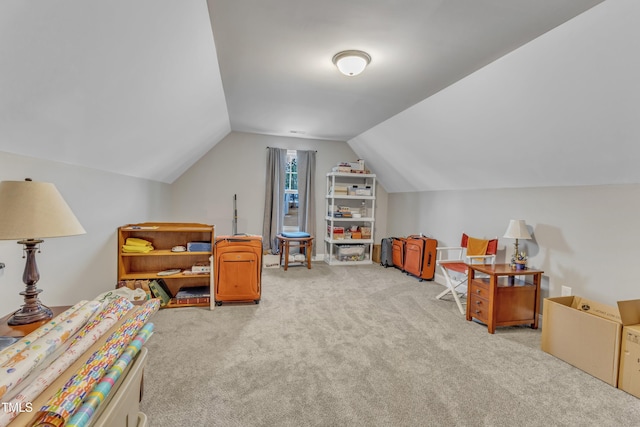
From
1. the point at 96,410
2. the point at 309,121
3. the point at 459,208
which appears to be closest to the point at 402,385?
the point at 96,410

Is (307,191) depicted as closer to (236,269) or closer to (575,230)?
(236,269)

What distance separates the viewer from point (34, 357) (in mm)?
827

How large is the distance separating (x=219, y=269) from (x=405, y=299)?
236cm

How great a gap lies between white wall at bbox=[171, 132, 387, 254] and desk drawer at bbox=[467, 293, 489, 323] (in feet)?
12.8

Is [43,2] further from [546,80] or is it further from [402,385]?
[546,80]

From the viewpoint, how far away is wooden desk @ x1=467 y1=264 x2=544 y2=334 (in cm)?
288

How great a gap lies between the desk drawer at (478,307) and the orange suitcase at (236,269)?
2387 millimetres

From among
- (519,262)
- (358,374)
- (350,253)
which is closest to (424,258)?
(350,253)

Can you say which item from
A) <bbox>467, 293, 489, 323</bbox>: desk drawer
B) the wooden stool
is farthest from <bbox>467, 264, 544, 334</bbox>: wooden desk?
the wooden stool

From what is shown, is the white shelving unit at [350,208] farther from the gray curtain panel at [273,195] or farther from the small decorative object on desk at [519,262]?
the small decorative object on desk at [519,262]

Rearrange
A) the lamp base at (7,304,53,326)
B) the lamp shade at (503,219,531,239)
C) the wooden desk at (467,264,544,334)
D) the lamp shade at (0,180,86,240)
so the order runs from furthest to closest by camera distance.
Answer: the lamp shade at (503,219,531,239) < the wooden desk at (467,264,544,334) < the lamp base at (7,304,53,326) < the lamp shade at (0,180,86,240)

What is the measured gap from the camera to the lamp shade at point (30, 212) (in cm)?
112

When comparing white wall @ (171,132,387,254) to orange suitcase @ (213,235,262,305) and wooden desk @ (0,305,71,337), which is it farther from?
wooden desk @ (0,305,71,337)

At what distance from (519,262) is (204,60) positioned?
3591mm
